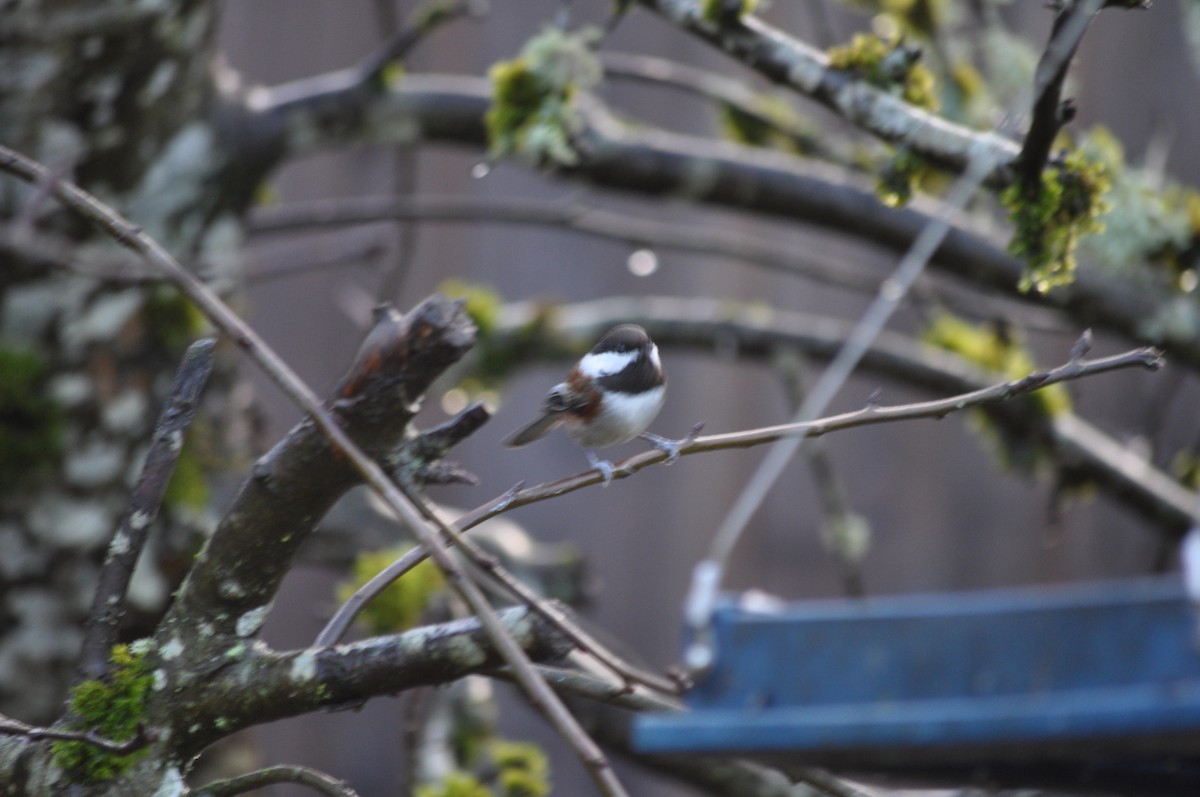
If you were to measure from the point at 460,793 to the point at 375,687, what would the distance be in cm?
64

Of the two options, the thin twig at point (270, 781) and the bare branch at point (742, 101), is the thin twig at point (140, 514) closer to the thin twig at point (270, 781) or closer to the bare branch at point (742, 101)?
the thin twig at point (270, 781)

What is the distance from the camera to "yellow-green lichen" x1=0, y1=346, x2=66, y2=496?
1.98 metres

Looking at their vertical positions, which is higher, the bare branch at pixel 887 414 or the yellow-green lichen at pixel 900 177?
the yellow-green lichen at pixel 900 177

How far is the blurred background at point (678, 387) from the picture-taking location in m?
3.13

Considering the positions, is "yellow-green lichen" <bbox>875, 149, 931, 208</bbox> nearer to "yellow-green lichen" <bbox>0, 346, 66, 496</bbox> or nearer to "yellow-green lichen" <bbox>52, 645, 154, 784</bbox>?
"yellow-green lichen" <bbox>52, 645, 154, 784</bbox>

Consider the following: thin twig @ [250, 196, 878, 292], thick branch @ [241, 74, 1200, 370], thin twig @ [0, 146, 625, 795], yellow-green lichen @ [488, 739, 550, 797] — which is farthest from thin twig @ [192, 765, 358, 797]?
thick branch @ [241, 74, 1200, 370]

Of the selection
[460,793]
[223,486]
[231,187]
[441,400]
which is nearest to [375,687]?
[460,793]

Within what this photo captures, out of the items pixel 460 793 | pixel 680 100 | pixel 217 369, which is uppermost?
pixel 680 100

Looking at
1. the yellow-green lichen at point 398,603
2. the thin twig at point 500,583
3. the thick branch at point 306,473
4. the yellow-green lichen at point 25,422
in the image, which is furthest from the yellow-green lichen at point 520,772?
the yellow-green lichen at point 25,422

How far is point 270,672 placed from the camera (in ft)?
3.59

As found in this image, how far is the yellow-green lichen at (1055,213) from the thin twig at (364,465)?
0.86 meters

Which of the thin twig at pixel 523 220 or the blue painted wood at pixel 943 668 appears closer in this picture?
the blue painted wood at pixel 943 668

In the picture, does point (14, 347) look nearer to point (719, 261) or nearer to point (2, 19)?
point (2, 19)

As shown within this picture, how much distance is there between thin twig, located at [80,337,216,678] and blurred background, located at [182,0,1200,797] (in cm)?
183
